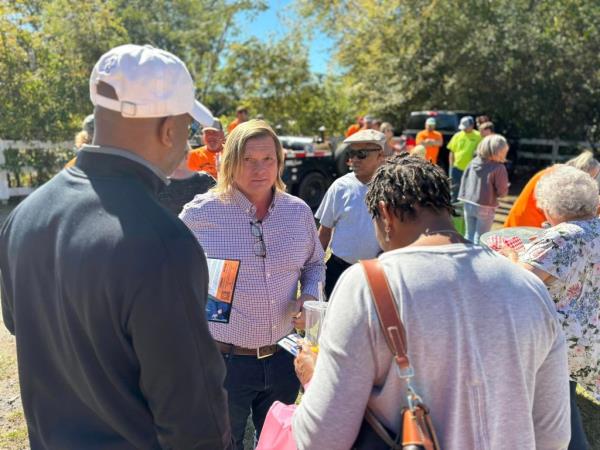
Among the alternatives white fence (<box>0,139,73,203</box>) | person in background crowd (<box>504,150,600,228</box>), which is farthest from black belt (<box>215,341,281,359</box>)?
white fence (<box>0,139,73,203</box>)

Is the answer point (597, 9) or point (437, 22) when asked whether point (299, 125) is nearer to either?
point (437, 22)

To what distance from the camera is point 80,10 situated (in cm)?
1438

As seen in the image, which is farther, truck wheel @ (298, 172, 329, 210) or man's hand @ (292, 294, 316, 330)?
truck wheel @ (298, 172, 329, 210)

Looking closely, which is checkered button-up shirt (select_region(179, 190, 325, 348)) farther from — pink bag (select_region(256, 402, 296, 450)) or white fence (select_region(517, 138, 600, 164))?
white fence (select_region(517, 138, 600, 164))

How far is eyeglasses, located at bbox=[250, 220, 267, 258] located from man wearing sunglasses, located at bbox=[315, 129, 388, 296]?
135cm

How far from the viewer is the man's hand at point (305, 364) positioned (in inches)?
68.4

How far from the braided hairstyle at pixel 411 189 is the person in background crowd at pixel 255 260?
96 centimetres

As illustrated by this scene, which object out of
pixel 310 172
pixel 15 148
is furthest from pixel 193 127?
pixel 15 148

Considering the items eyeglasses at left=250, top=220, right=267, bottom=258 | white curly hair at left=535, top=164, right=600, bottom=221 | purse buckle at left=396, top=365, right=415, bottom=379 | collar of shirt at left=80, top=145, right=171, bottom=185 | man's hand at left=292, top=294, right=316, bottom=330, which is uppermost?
collar of shirt at left=80, top=145, right=171, bottom=185

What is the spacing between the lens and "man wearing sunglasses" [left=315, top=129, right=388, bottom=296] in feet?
12.1

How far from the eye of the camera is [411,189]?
1.50 m

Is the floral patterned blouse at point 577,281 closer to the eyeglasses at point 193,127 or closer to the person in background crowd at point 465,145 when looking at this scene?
the eyeglasses at point 193,127

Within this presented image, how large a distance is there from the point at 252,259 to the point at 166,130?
1.10 meters

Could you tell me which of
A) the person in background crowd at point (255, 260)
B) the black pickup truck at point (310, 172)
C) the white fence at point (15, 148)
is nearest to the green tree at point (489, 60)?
the black pickup truck at point (310, 172)
